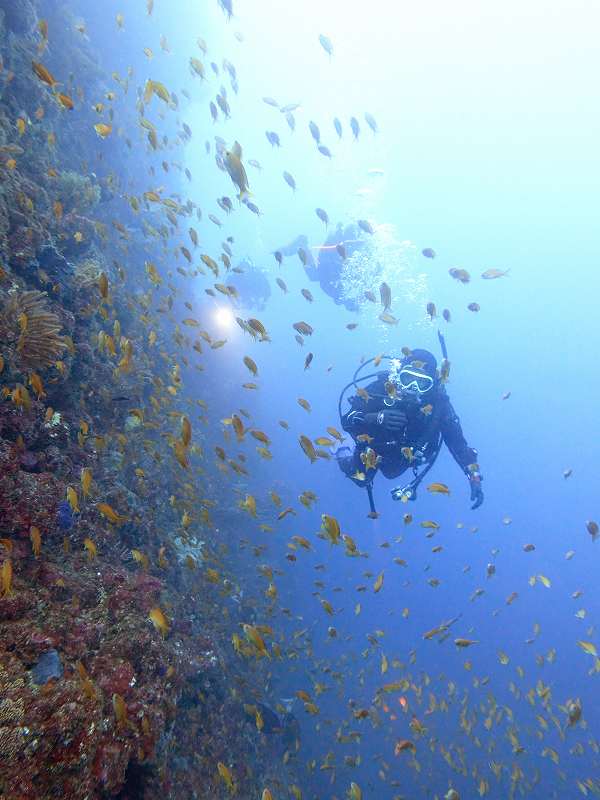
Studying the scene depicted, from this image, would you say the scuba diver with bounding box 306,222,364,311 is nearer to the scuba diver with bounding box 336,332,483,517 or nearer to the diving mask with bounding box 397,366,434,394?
the diving mask with bounding box 397,366,434,394

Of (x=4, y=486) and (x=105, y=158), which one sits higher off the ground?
(x=105, y=158)

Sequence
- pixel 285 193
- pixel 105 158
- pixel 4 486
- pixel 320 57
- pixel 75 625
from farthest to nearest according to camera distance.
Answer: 1. pixel 285 193
2. pixel 320 57
3. pixel 105 158
4. pixel 4 486
5. pixel 75 625

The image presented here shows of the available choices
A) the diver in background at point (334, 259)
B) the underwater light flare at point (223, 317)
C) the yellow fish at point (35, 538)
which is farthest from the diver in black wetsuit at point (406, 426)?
the underwater light flare at point (223, 317)

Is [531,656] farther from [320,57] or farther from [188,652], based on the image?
[320,57]

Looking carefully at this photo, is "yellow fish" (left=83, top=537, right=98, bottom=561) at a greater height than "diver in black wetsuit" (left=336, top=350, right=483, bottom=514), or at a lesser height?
greater

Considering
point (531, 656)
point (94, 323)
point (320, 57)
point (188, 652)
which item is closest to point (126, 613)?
point (188, 652)

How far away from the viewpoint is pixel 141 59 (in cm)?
2383

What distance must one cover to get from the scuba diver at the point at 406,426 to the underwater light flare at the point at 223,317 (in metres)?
19.4

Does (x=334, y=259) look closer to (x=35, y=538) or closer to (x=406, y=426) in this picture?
(x=406, y=426)

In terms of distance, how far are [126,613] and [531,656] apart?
1692 inches

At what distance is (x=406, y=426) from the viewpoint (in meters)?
7.59

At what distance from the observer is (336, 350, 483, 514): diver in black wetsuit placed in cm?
734

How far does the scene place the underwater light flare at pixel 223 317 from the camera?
2603cm

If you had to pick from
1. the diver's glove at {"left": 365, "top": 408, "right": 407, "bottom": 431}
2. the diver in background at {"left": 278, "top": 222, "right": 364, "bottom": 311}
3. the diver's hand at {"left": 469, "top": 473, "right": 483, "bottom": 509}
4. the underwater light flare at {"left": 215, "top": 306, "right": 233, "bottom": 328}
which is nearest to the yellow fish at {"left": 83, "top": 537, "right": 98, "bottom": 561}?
the diver's glove at {"left": 365, "top": 408, "right": 407, "bottom": 431}
